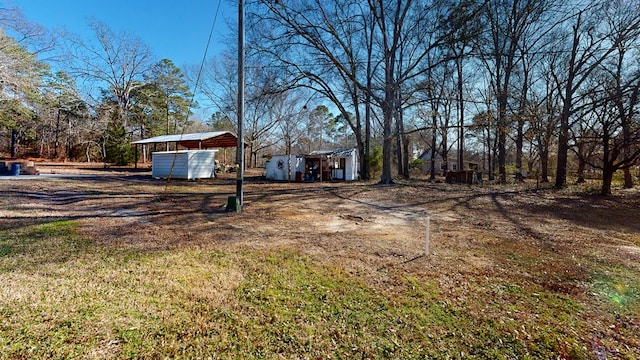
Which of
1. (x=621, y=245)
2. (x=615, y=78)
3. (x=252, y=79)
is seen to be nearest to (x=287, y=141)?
(x=252, y=79)

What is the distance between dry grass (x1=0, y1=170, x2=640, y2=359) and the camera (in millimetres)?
2033

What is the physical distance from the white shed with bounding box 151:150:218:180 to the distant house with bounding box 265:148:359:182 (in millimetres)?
3997

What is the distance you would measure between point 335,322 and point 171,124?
1354 inches

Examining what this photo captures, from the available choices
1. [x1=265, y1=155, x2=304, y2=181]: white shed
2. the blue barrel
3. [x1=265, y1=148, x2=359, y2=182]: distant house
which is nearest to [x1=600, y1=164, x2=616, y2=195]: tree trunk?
[x1=265, y1=148, x2=359, y2=182]: distant house

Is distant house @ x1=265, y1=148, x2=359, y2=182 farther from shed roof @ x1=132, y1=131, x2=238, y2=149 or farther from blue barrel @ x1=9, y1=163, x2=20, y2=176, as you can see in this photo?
blue barrel @ x1=9, y1=163, x2=20, y2=176

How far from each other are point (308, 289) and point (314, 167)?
1641 centimetres

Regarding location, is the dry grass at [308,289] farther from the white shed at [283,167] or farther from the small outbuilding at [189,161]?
the white shed at [283,167]

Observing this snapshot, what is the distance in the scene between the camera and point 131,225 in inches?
214

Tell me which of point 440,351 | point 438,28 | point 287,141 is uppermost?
point 438,28

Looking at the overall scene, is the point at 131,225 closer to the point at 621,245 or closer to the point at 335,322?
the point at 335,322

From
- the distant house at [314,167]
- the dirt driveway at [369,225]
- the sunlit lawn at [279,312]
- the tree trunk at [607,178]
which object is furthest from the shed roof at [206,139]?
the tree trunk at [607,178]

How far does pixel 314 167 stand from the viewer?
62.9 ft

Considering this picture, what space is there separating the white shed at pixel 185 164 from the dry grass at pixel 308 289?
34.3ft

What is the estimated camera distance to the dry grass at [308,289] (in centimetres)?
203
